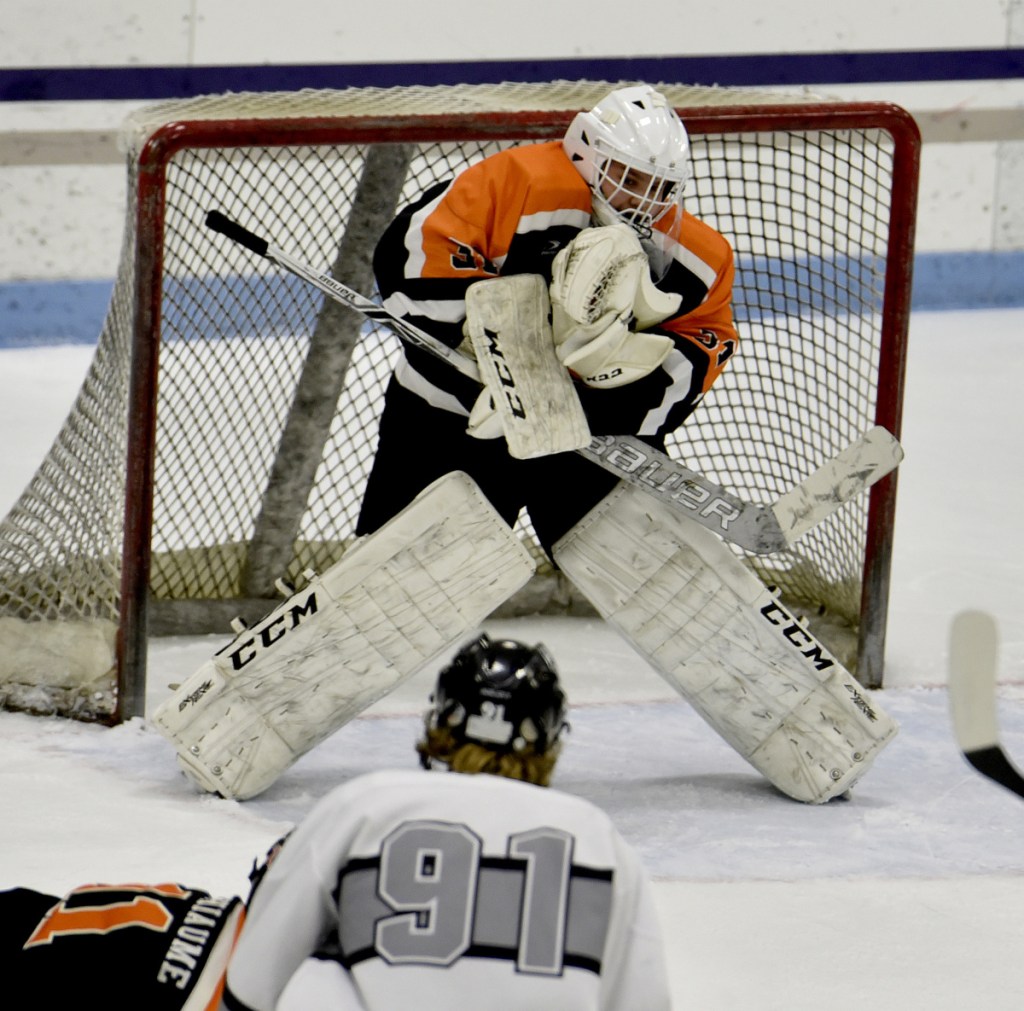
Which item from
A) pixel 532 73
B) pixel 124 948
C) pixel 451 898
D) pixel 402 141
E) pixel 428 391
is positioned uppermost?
pixel 532 73

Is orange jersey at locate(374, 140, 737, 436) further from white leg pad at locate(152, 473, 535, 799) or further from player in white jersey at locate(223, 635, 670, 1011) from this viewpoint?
player in white jersey at locate(223, 635, 670, 1011)

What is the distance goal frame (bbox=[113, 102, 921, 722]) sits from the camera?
116 inches

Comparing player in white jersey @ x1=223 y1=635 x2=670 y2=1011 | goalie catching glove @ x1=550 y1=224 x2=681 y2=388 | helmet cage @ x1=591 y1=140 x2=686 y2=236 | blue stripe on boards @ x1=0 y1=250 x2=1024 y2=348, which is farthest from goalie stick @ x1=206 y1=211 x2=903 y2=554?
player in white jersey @ x1=223 y1=635 x2=670 y2=1011

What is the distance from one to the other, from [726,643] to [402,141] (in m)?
0.97

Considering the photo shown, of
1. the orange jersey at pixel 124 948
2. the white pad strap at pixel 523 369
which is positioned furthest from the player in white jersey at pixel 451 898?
the white pad strap at pixel 523 369

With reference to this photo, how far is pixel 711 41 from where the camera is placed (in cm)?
629

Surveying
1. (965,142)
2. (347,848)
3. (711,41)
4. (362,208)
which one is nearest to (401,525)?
(362,208)

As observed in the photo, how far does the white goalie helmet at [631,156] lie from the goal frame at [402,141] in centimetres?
48

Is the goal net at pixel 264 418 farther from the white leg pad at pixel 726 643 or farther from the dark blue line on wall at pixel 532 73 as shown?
the dark blue line on wall at pixel 532 73

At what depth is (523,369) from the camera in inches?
104

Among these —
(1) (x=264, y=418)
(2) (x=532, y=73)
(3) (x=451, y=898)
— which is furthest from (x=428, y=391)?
(2) (x=532, y=73)

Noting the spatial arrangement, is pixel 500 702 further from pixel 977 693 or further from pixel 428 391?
pixel 428 391

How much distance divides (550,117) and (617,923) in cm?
192

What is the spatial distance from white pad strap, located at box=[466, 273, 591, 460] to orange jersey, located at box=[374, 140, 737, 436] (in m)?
0.04
